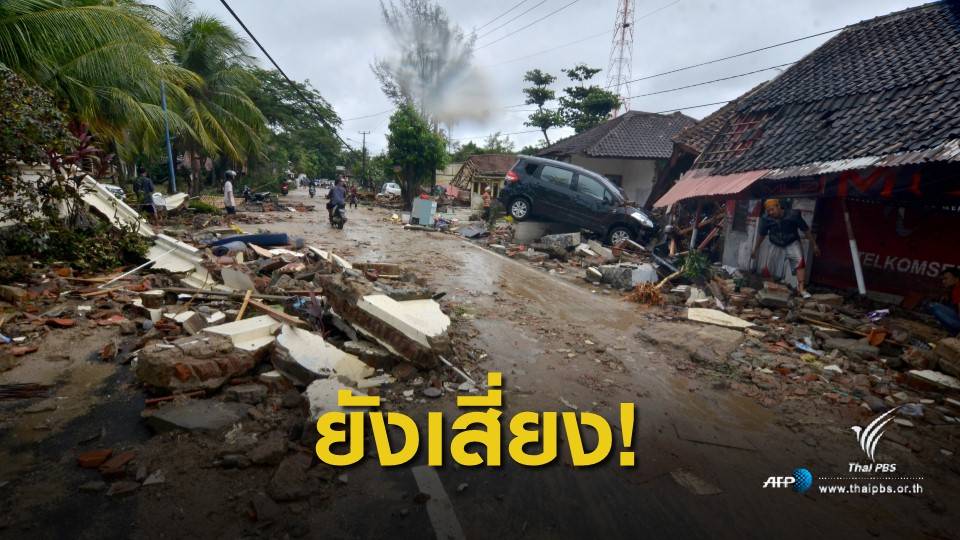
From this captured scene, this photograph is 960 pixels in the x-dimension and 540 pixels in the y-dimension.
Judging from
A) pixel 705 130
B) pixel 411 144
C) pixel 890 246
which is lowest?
pixel 890 246

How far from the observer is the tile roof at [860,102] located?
21.4ft

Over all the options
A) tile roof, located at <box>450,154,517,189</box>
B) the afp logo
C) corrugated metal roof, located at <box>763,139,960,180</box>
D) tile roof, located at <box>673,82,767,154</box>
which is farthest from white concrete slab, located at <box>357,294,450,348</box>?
tile roof, located at <box>450,154,517,189</box>

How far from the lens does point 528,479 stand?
266 centimetres

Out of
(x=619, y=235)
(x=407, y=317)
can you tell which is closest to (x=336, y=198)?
(x=619, y=235)

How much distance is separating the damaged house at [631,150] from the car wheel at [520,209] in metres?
7.40

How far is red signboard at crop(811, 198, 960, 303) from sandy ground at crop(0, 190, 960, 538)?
4.32m

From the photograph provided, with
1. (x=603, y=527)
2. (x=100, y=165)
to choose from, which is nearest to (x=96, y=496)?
(x=603, y=527)

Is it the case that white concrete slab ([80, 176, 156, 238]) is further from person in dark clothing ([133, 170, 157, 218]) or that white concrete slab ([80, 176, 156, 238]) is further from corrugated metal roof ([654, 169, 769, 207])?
corrugated metal roof ([654, 169, 769, 207])

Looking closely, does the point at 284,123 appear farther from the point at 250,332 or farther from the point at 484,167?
the point at 250,332

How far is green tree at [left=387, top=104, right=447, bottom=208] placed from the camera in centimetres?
2312

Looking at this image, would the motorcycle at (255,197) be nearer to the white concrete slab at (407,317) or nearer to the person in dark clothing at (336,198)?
A: the person in dark clothing at (336,198)

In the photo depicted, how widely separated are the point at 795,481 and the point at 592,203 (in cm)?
947

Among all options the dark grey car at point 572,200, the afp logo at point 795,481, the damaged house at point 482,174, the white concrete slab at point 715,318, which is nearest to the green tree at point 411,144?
the damaged house at point 482,174

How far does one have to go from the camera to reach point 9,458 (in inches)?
98.1
